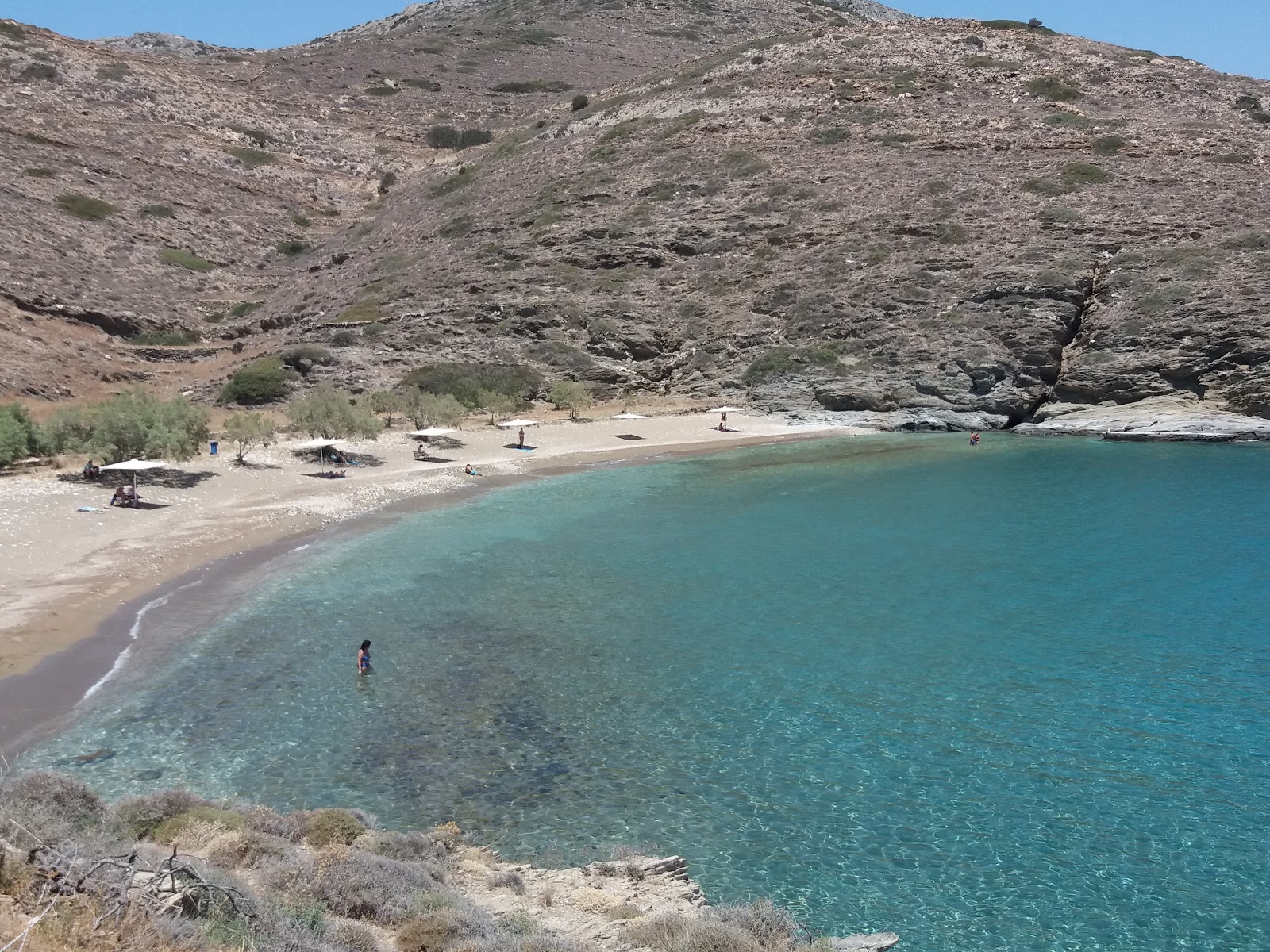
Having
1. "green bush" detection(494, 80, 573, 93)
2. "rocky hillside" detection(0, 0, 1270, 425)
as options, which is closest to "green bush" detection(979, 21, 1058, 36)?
"rocky hillside" detection(0, 0, 1270, 425)

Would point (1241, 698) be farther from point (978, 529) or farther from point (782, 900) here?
point (978, 529)

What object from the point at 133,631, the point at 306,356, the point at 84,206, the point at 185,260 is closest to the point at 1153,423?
the point at 306,356

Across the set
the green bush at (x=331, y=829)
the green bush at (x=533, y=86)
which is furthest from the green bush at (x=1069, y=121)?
the green bush at (x=331, y=829)

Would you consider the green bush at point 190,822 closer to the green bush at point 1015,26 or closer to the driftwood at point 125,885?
the driftwood at point 125,885

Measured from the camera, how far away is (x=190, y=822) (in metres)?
11.3

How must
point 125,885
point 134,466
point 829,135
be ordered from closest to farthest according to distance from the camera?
point 125,885, point 134,466, point 829,135

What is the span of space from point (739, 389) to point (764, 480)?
20.4 metres

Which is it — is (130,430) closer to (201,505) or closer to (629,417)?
(201,505)

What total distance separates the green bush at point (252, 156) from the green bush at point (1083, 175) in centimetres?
7317

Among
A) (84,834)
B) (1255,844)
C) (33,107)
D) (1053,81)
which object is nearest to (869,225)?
(1053,81)

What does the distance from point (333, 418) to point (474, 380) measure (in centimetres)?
1528

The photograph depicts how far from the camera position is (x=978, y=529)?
31938 mm

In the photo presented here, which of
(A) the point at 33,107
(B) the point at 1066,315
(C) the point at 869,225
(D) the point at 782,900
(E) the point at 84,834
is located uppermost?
(A) the point at 33,107

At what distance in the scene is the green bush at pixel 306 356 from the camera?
58469 millimetres
